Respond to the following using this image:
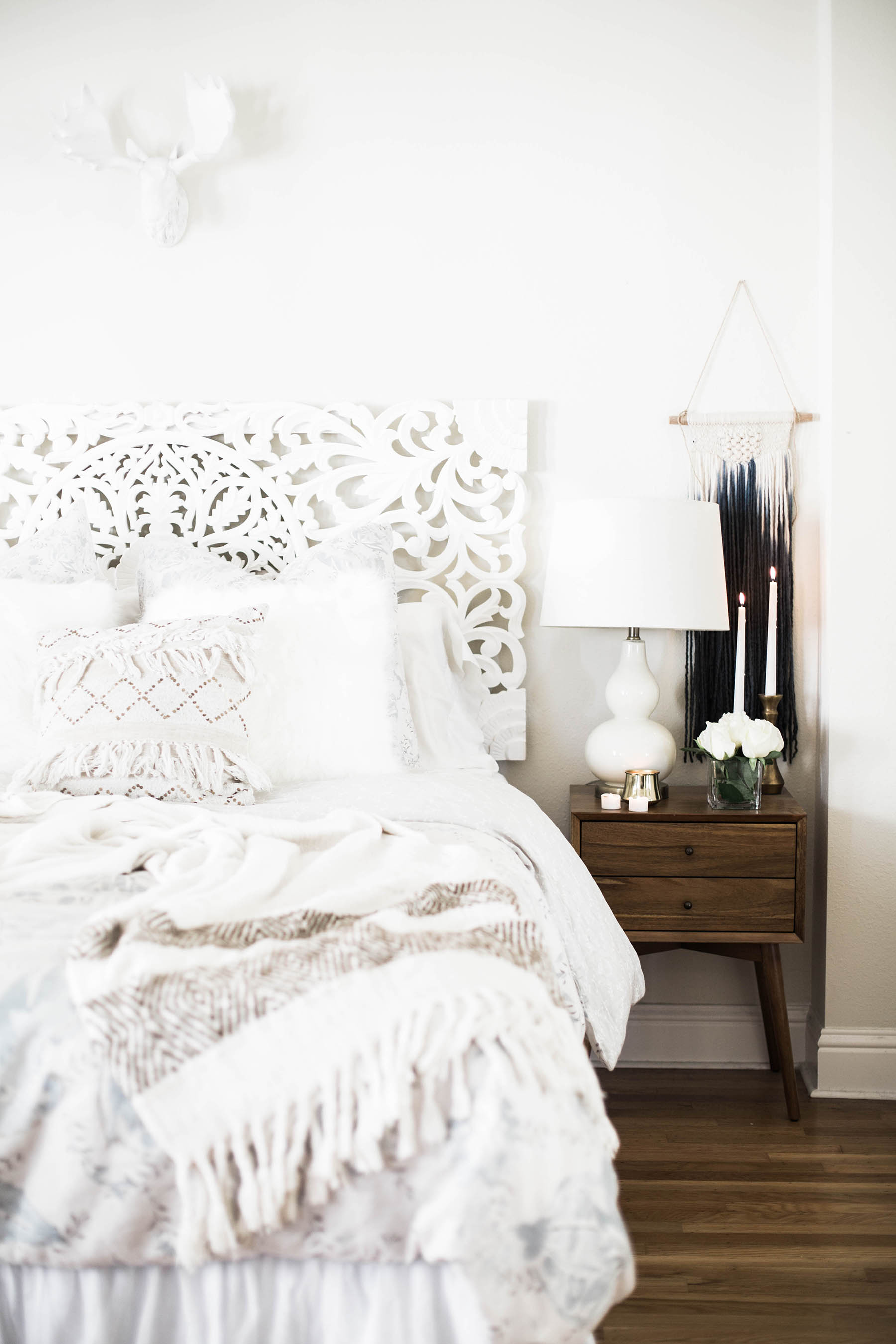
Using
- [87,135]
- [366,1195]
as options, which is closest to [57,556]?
[87,135]

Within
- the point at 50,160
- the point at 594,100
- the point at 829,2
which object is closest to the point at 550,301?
the point at 594,100

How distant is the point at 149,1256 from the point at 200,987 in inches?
9.6

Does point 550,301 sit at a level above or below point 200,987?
above

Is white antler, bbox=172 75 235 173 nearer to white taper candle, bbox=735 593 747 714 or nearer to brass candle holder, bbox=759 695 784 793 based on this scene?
white taper candle, bbox=735 593 747 714

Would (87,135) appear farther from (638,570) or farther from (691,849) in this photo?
(691,849)

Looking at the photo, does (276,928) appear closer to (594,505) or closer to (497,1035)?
(497,1035)

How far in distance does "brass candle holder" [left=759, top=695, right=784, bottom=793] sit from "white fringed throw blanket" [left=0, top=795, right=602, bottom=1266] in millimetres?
1419

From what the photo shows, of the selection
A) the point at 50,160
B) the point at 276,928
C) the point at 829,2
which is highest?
the point at 829,2

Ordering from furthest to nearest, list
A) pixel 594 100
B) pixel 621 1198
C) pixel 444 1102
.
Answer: pixel 594 100 < pixel 621 1198 < pixel 444 1102

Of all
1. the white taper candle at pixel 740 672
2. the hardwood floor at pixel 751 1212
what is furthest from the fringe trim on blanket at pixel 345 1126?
the white taper candle at pixel 740 672

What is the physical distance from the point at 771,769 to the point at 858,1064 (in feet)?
2.31

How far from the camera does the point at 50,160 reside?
2.54 metres

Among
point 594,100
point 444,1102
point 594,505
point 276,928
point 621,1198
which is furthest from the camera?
point 594,100

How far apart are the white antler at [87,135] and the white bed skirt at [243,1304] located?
2400mm
